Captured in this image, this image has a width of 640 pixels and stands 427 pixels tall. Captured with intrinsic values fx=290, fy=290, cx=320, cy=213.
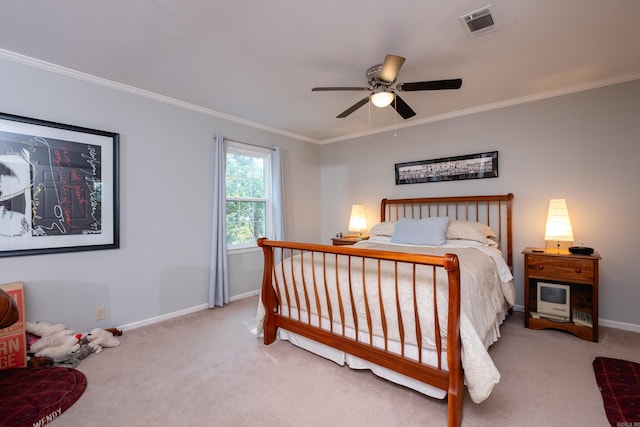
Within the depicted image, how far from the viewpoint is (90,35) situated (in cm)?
209

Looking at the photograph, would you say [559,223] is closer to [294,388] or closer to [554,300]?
[554,300]

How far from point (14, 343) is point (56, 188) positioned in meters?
1.20

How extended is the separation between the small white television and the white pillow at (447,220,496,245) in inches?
25.5

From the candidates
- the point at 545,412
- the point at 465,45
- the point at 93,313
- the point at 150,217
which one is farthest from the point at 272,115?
the point at 545,412

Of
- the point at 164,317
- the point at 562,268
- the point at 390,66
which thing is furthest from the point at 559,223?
the point at 164,317

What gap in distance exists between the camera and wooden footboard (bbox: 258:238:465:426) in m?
A: 1.55

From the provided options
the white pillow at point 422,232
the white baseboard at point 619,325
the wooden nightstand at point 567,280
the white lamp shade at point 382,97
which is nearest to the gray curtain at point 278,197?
the white pillow at point 422,232

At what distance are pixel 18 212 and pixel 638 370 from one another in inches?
187

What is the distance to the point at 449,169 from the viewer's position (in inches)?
147

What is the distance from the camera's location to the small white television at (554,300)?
2715 millimetres

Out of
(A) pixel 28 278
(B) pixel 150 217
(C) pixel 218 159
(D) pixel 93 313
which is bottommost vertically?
(D) pixel 93 313

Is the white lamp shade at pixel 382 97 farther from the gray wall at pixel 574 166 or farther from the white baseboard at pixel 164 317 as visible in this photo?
the white baseboard at pixel 164 317

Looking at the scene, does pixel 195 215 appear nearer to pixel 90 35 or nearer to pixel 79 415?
pixel 90 35

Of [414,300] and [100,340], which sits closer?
[414,300]
